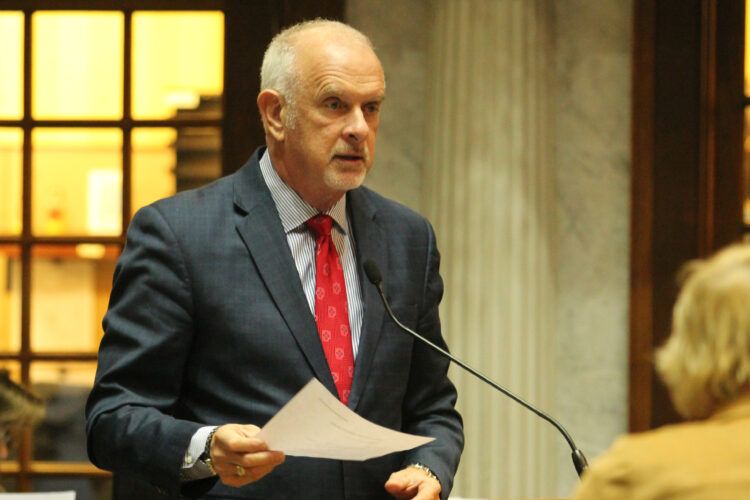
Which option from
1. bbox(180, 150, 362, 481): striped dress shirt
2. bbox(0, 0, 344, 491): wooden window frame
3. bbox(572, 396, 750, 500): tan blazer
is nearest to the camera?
bbox(572, 396, 750, 500): tan blazer

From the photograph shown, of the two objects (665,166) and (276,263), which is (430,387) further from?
(665,166)

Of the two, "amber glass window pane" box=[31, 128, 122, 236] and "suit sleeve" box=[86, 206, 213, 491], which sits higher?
"amber glass window pane" box=[31, 128, 122, 236]

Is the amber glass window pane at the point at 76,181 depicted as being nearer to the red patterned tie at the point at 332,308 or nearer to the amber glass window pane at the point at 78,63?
the amber glass window pane at the point at 78,63

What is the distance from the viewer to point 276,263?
177 cm

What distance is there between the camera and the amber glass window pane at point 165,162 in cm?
351

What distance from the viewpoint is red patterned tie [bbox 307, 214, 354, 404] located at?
5.82ft

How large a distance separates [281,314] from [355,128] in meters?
0.38

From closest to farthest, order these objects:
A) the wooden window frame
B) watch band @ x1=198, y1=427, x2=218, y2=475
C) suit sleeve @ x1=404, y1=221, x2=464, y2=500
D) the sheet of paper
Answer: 1. the sheet of paper
2. watch band @ x1=198, y1=427, x2=218, y2=475
3. suit sleeve @ x1=404, y1=221, x2=464, y2=500
4. the wooden window frame

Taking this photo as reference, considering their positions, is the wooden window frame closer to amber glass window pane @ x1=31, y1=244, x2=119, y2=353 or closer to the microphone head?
amber glass window pane @ x1=31, y1=244, x2=119, y2=353

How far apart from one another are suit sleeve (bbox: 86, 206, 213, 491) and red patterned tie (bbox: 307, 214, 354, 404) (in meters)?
0.24

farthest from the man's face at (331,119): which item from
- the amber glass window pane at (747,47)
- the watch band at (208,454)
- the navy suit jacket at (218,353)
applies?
the amber glass window pane at (747,47)

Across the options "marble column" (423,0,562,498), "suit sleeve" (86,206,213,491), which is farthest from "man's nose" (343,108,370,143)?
"marble column" (423,0,562,498)

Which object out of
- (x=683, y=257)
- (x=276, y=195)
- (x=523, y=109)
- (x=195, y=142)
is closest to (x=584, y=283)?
(x=683, y=257)

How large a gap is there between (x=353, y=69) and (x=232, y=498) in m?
0.81
